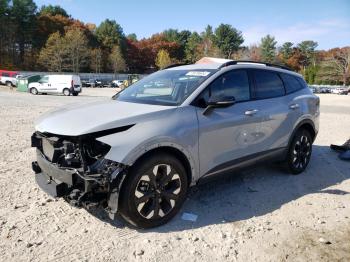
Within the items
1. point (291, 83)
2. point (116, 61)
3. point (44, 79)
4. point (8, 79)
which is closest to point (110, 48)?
point (116, 61)

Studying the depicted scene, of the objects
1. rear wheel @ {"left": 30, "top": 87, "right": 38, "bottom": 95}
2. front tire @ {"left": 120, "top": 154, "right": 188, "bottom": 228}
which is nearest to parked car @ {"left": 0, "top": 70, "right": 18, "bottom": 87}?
rear wheel @ {"left": 30, "top": 87, "right": 38, "bottom": 95}

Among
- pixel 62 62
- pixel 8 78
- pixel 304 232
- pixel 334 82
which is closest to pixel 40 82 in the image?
pixel 8 78

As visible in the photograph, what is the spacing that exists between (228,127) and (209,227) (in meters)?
1.27

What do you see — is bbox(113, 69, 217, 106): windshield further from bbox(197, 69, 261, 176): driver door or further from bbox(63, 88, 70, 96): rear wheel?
bbox(63, 88, 70, 96): rear wheel

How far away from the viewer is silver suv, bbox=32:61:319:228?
12.1ft

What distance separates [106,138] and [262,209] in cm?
227

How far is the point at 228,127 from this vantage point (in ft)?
15.2

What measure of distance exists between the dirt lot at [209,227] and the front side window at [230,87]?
138 cm

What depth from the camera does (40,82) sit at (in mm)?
31688

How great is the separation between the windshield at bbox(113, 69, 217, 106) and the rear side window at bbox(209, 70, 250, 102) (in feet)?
0.54

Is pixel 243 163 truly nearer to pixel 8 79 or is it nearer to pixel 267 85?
pixel 267 85

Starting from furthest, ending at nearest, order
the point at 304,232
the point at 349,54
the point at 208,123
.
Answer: the point at 349,54
the point at 208,123
the point at 304,232

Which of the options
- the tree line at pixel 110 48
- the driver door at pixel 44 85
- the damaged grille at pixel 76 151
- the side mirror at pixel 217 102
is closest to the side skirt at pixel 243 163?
the side mirror at pixel 217 102

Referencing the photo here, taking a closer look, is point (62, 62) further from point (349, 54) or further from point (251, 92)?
point (251, 92)
